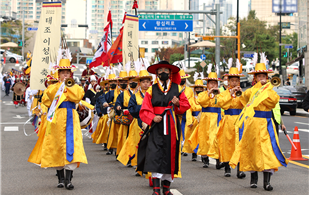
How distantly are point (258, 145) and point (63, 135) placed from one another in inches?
122

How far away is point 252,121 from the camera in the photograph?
25.4 feet

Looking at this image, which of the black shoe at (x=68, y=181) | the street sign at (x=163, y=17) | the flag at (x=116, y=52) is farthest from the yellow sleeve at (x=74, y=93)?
the street sign at (x=163, y=17)

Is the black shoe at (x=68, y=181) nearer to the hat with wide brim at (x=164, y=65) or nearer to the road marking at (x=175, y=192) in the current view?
the road marking at (x=175, y=192)

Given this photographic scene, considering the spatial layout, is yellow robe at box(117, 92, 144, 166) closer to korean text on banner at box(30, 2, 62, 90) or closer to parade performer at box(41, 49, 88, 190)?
parade performer at box(41, 49, 88, 190)

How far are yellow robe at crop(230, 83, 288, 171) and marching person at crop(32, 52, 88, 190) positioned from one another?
257cm

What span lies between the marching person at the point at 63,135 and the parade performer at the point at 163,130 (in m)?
1.12

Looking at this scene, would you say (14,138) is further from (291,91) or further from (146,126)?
(291,91)

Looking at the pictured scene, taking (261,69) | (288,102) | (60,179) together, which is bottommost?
(60,179)

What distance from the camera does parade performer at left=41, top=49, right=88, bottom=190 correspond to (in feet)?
24.8

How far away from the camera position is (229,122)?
9.20 metres

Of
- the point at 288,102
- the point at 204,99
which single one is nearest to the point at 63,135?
the point at 204,99

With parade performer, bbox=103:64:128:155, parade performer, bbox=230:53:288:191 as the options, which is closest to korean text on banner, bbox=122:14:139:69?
parade performer, bbox=103:64:128:155

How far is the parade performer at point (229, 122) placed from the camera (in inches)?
353

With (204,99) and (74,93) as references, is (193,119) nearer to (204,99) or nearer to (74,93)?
(204,99)
